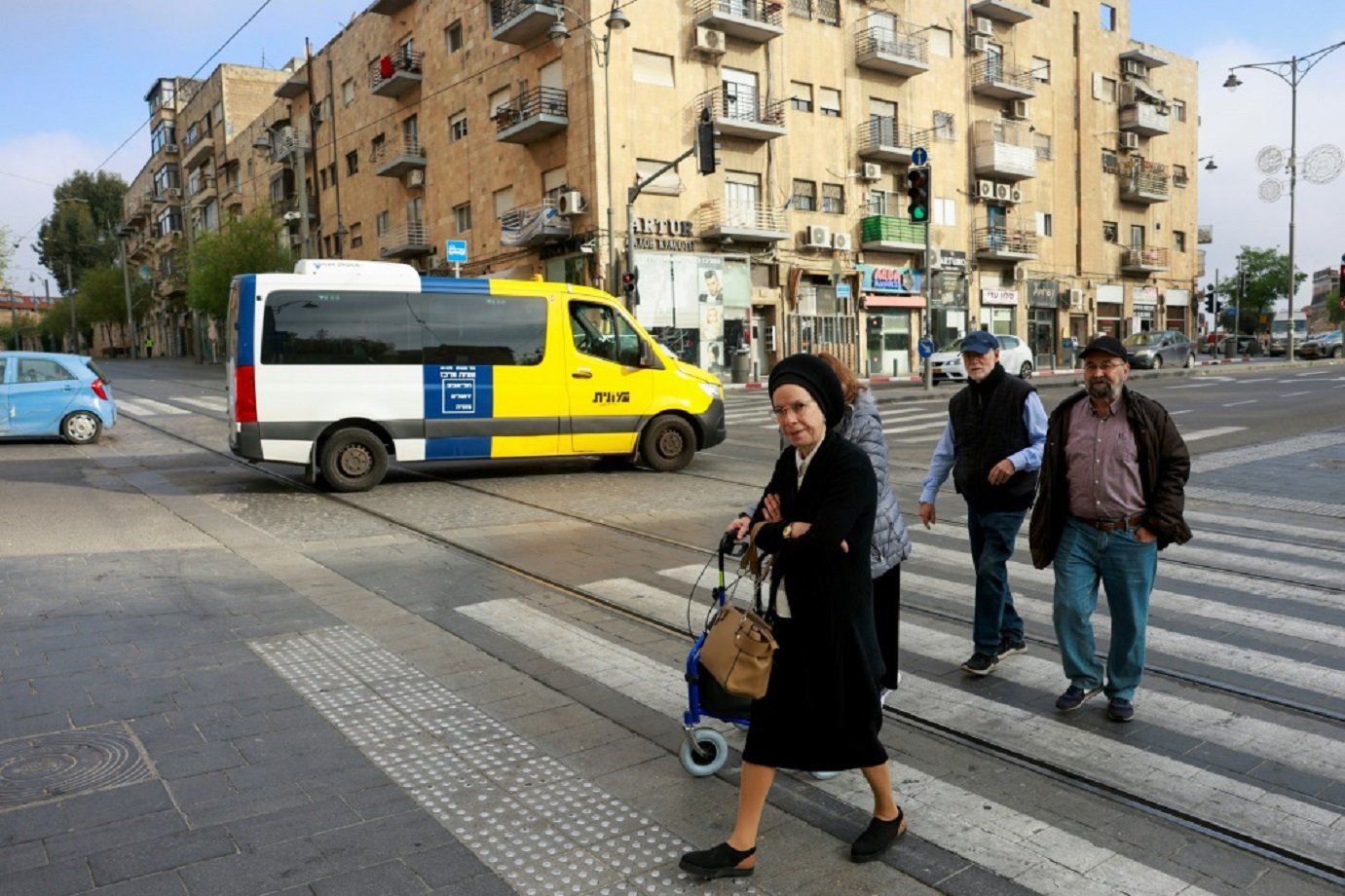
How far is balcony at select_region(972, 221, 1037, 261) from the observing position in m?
40.6

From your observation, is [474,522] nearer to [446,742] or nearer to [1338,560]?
[446,742]

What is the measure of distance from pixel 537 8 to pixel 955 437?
92.5ft

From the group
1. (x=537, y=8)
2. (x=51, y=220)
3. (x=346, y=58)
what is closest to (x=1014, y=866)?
(x=537, y=8)

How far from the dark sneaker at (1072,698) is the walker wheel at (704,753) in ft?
5.48

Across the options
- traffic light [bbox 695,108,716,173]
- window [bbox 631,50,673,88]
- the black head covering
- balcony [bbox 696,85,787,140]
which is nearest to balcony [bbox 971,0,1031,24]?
balcony [bbox 696,85,787,140]

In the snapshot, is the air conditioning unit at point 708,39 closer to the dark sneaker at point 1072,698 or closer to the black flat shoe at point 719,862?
the dark sneaker at point 1072,698

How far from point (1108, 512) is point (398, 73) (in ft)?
127

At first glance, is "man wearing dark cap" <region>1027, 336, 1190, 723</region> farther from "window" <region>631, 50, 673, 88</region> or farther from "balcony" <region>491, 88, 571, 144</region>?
"window" <region>631, 50, 673, 88</region>

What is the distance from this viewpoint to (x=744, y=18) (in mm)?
31688

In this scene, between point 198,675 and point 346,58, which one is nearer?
point 198,675

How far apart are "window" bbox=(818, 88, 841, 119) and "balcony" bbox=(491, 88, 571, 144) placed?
9.71m

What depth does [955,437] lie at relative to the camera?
5.22 metres

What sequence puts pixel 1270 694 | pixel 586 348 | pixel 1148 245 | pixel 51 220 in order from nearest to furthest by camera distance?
pixel 1270 694 < pixel 586 348 < pixel 1148 245 < pixel 51 220

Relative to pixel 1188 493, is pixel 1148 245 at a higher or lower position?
higher
